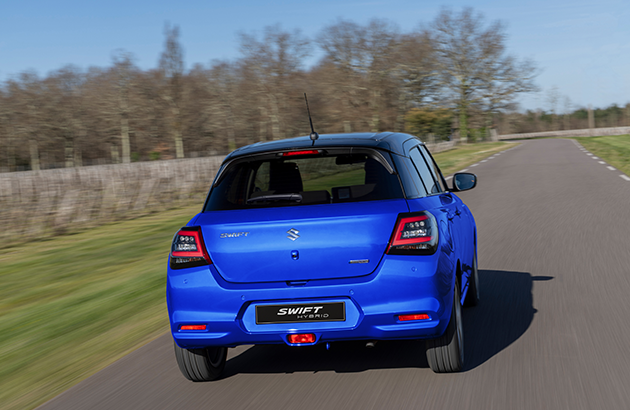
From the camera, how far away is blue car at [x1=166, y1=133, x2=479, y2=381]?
3711 mm

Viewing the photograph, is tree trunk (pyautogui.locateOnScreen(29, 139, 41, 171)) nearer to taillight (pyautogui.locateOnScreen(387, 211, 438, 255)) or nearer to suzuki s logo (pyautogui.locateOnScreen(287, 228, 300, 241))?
suzuki s logo (pyautogui.locateOnScreen(287, 228, 300, 241))

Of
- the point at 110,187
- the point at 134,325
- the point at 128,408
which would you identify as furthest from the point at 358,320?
the point at 110,187

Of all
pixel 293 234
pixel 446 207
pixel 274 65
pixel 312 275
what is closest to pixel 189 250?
pixel 293 234

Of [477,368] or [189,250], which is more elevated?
[189,250]

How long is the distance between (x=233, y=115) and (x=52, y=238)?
61.1 m

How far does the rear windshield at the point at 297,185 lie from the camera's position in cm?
404

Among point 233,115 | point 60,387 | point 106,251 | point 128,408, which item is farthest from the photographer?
point 233,115

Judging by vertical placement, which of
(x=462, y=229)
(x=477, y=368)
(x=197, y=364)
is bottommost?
(x=477, y=368)

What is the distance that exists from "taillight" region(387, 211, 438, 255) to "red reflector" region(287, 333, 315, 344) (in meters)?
0.66

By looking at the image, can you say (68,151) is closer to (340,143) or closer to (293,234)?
(340,143)

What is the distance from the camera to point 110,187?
16203 mm

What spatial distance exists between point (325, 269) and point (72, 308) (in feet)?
13.9

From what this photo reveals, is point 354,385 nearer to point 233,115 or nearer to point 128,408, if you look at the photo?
point 128,408

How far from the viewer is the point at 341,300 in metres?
3.72
